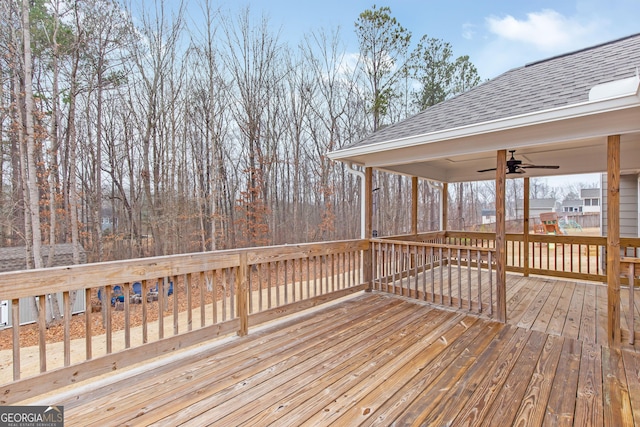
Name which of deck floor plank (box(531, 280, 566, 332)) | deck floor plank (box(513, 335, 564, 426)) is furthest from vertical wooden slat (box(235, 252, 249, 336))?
deck floor plank (box(531, 280, 566, 332))

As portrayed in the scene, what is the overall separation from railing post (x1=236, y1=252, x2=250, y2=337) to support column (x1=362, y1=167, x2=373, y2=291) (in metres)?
2.39

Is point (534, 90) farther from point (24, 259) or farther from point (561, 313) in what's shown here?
point (24, 259)

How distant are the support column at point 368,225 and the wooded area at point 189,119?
6.24m

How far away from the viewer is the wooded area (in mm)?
7926

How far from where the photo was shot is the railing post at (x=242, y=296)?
3.14 metres

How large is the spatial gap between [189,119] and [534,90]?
10.3 metres

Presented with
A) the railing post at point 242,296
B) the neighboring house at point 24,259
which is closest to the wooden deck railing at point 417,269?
the railing post at point 242,296

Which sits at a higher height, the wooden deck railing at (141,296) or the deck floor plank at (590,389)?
the wooden deck railing at (141,296)

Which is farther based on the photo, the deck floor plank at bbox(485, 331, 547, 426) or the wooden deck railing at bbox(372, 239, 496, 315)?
the wooden deck railing at bbox(372, 239, 496, 315)

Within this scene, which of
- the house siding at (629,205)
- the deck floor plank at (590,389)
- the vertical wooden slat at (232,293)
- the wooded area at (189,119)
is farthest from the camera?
the wooded area at (189,119)

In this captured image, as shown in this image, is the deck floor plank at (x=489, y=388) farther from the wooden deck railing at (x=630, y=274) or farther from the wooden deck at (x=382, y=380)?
the wooden deck railing at (x=630, y=274)

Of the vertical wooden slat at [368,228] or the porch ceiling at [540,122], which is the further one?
the vertical wooden slat at [368,228]

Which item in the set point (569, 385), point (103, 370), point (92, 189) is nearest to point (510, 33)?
point (569, 385)

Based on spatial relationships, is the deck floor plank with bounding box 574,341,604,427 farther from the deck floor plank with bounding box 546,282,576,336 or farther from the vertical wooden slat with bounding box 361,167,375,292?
the vertical wooden slat with bounding box 361,167,375,292
